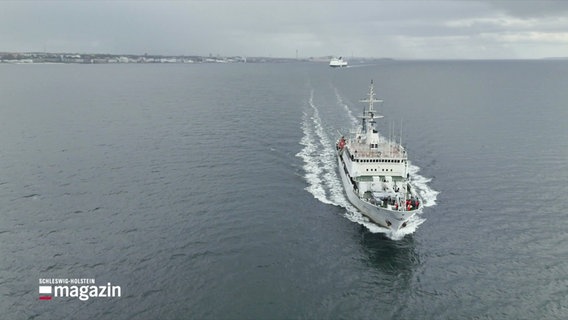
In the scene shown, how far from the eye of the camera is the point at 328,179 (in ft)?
267

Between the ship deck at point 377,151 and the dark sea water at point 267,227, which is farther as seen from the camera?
the ship deck at point 377,151

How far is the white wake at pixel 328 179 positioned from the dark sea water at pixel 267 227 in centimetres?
45

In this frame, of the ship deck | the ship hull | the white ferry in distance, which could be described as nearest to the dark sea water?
the ship hull

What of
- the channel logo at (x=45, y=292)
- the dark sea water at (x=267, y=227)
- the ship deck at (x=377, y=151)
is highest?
the ship deck at (x=377, y=151)

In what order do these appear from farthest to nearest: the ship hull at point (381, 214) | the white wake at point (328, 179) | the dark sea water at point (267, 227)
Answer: the white wake at point (328, 179), the ship hull at point (381, 214), the dark sea water at point (267, 227)

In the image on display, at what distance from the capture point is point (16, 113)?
5536 inches

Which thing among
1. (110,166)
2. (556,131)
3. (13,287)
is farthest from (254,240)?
(556,131)

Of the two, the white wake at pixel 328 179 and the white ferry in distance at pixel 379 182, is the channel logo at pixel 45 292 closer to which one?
the white wake at pixel 328 179

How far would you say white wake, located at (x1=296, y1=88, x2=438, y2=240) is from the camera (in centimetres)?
6309

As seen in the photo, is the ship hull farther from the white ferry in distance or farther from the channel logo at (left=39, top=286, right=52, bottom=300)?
the channel logo at (left=39, top=286, right=52, bottom=300)

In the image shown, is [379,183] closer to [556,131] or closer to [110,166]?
[110,166]

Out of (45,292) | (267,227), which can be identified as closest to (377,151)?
(267,227)

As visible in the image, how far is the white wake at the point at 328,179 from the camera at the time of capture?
2484 inches

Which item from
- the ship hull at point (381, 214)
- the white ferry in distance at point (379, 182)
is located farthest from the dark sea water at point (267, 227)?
the white ferry in distance at point (379, 182)
